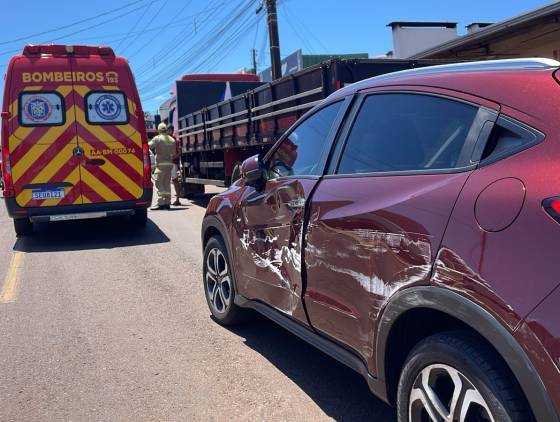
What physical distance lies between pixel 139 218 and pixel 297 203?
23.5ft

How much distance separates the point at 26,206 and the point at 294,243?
22.1 feet

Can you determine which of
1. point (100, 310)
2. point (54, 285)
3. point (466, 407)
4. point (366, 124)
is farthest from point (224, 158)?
point (466, 407)

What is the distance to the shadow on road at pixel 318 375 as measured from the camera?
11.1ft

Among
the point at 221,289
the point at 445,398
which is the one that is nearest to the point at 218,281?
the point at 221,289

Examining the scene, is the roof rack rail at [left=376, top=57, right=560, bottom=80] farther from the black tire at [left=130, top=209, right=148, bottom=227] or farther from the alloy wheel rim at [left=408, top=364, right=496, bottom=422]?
the black tire at [left=130, top=209, right=148, bottom=227]

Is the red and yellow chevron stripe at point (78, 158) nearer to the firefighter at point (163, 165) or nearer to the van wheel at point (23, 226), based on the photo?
the van wheel at point (23, 226)

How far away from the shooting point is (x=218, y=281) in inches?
194

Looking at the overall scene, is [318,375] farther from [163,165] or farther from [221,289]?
[163,165]

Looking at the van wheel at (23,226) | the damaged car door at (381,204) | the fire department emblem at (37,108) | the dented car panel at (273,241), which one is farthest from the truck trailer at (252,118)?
the van wheel at (23,226)

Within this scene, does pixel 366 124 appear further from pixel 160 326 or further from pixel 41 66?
pixel 41 66

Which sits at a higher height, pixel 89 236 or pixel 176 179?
pixel 176 179

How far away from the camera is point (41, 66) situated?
8.87 metres

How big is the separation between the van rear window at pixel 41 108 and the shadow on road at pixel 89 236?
1.92 meters

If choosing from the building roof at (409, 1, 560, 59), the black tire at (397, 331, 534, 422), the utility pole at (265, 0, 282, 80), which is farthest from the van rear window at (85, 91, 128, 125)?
the utility pole at (265, 0, 282, 80)
